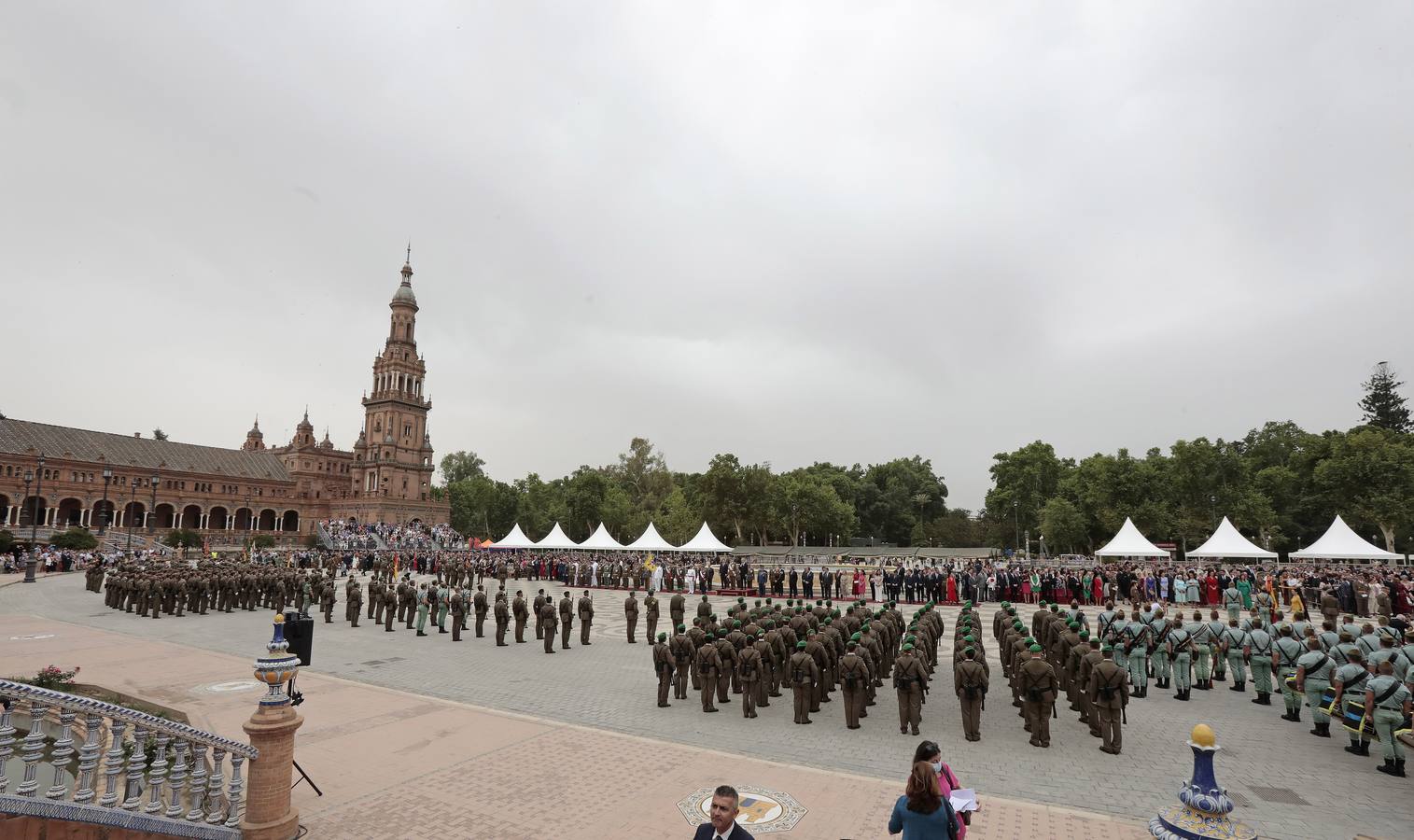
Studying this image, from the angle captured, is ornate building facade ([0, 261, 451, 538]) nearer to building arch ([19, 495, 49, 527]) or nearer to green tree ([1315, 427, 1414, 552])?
building arch ([19, 495, 49, 527])

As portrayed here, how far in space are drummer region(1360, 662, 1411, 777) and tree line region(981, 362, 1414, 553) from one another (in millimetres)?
53966

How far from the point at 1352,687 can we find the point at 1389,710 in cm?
113

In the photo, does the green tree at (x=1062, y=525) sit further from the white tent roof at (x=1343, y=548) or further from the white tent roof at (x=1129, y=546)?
the white tent roof at (x=1343, y=548)

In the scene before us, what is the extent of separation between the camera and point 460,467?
13175 centimetres

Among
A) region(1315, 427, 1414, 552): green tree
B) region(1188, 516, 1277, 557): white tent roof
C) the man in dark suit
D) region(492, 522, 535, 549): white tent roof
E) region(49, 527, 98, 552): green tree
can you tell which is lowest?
region(49, 527, 98, 552): green tree

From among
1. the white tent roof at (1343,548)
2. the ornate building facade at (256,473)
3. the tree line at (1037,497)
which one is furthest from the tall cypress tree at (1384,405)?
the ornate building facade at (256,473)

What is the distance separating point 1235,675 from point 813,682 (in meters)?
9.12

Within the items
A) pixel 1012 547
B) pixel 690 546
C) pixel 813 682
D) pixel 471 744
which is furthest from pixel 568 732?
pixel 1012 547

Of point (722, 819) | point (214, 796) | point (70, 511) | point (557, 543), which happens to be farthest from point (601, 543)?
Answer: point (70, 511)

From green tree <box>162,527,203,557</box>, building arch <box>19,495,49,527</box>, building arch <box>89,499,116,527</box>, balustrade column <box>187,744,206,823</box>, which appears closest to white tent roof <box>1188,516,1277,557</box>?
balustrade column <box>187,744,206,823</box>

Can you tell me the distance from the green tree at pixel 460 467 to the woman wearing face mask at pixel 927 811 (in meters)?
133

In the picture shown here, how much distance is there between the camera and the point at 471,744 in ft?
32.2

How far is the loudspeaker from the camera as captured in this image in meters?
7.53

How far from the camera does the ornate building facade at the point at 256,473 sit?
76250 millimetres
